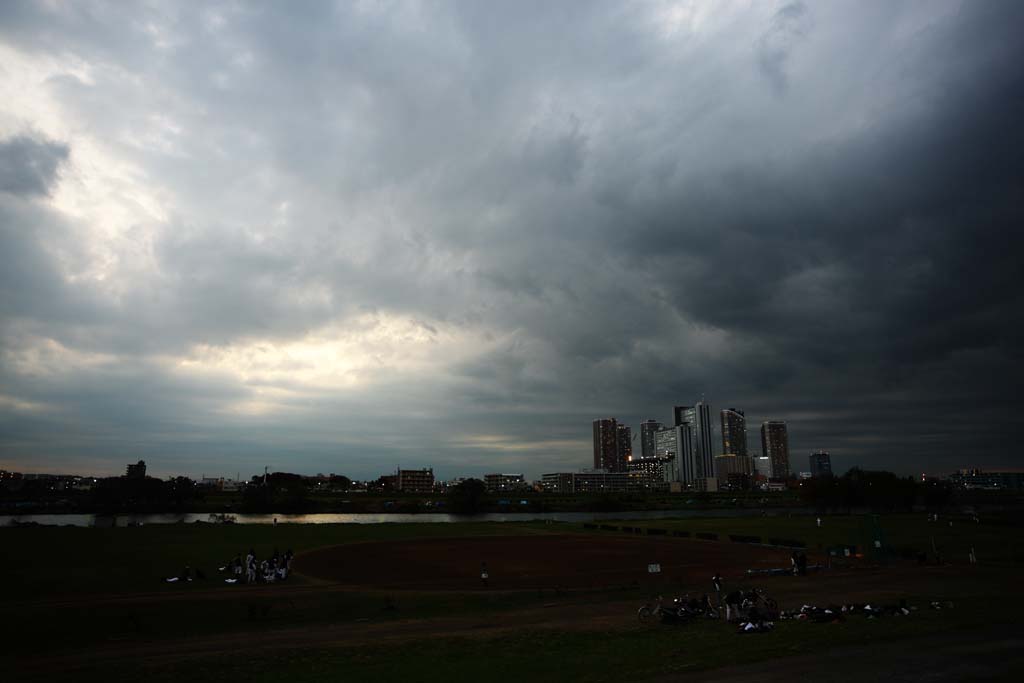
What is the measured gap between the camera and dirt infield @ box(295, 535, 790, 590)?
4328 centimetres

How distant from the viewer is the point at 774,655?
64.3ft

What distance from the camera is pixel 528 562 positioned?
178 feet

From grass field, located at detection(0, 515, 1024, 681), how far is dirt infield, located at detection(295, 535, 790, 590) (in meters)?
4.45

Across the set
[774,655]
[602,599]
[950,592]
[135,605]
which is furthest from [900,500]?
[135,605]

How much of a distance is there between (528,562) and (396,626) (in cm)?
2899

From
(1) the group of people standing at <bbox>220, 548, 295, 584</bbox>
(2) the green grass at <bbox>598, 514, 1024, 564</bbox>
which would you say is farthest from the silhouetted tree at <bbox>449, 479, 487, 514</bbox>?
(1) the group of people standing at <bbox>220, 548, 295, 584</bbox>

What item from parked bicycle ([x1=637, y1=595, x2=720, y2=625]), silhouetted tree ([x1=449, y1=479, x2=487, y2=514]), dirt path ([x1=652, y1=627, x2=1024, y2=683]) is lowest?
silhouetted tree ([x1=449, y1=479, x2=487, y2=514])

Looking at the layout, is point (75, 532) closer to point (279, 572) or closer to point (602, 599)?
point (279, 572)

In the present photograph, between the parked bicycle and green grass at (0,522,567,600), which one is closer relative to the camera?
the parked bicycle

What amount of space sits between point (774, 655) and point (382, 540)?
5915cm

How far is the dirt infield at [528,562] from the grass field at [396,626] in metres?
4.45

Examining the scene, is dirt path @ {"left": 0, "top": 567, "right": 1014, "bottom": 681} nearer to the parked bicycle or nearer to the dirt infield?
the parked bicycle

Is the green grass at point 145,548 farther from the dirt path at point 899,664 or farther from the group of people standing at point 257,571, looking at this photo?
the dirt path at point 899,664

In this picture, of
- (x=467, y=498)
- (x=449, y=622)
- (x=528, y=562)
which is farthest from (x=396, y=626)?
(x=467, y=498)
